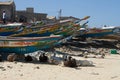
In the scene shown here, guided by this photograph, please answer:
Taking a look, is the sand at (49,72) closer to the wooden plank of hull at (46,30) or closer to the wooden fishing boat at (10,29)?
A: the wooden plank of hull at (46,30)

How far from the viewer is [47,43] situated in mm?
15508

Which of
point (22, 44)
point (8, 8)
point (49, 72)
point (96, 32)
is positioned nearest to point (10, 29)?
point (22, 44)

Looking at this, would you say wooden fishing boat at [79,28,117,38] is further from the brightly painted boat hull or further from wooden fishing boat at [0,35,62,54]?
wooden fishing boat at [0,35,62,54]

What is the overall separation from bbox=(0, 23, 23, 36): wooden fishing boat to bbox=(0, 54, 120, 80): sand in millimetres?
7123

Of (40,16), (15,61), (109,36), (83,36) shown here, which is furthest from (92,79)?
(40,16)

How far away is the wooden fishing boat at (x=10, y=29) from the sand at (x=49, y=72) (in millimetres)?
7123

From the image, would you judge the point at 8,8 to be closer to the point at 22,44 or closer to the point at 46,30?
the point at 46,30

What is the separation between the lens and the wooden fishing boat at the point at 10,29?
21.1m

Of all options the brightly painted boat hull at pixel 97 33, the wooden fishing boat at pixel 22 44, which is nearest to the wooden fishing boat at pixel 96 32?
the brightly painted boat hull at pixel 97 33

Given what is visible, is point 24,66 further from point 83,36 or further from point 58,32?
point 83,36

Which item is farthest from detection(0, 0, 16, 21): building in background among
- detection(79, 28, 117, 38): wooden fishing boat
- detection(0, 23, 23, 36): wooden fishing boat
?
detection(0, 23, 23, 36): wooden fishing boat

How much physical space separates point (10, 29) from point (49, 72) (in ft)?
31.1

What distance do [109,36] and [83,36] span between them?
3.92 meters

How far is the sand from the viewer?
11578 millimetres
